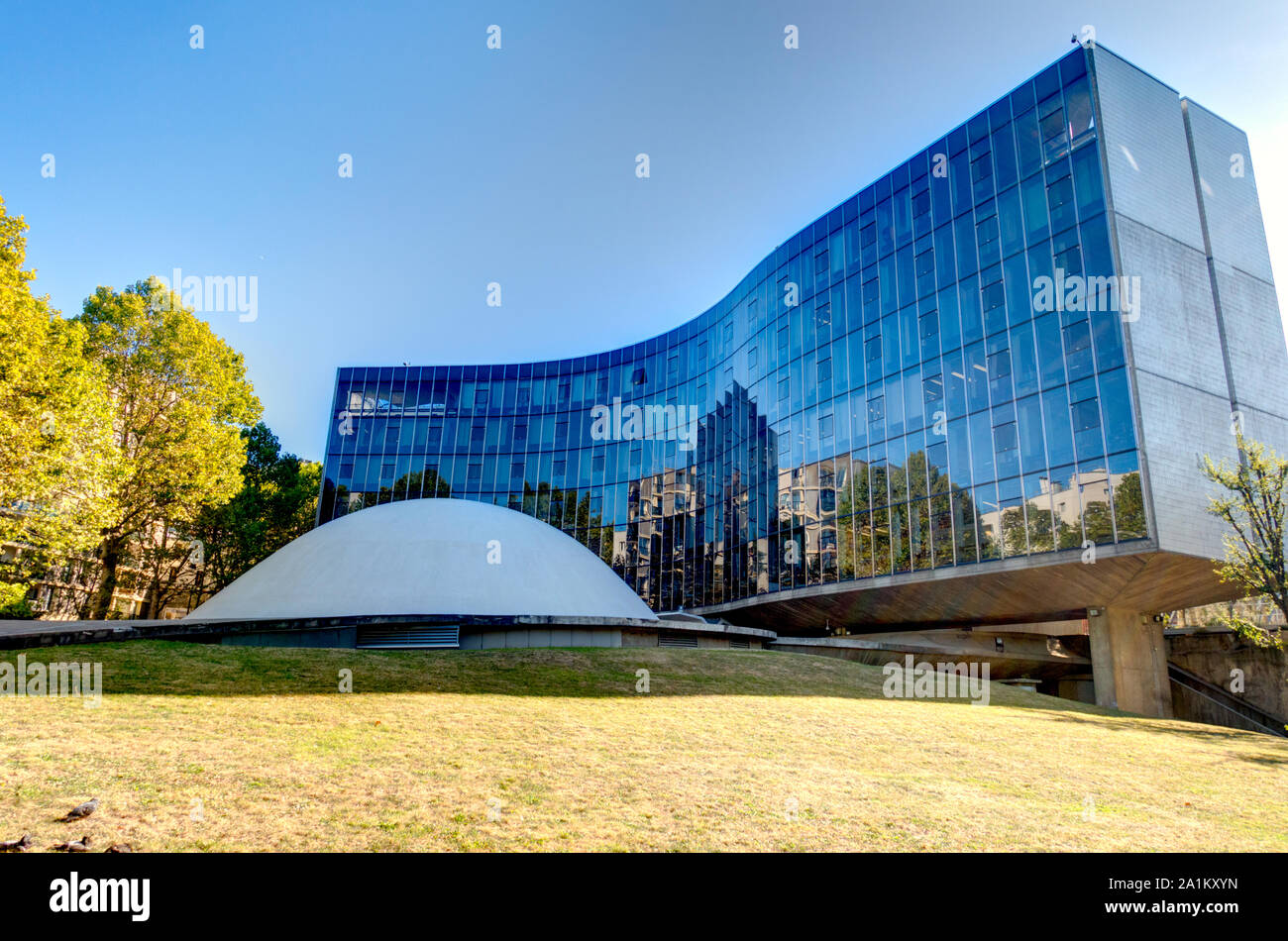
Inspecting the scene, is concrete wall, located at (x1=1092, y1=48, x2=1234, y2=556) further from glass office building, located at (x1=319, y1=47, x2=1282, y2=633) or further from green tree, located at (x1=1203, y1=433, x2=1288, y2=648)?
green tree, located at (x1=1203, y1=433, x2=1288, y2=648)

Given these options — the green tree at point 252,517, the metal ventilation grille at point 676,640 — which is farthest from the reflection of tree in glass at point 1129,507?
the green tree at point 252,517

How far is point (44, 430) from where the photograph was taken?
22.0 metres

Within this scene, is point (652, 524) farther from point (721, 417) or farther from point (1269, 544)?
point (1269, 544)

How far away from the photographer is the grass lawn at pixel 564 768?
729cm

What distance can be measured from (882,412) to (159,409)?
107 feet

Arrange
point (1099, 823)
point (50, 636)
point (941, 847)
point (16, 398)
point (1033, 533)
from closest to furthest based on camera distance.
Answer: point (941, 847), point (1099, 823), point (50, 636), point (16, 398), point (1033, 533)

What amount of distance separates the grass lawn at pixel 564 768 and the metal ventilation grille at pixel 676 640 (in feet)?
29.9

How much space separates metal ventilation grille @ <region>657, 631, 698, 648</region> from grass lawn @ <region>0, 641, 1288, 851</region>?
9.10 m

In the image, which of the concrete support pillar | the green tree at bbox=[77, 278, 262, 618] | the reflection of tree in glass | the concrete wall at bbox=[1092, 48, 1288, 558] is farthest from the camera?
the concrete support pillar

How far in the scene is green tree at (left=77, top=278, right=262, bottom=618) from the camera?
98.8ft

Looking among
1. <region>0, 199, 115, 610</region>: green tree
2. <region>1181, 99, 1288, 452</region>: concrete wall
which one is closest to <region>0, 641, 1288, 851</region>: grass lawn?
<region>0, 199, 115, 610</region>: green tree

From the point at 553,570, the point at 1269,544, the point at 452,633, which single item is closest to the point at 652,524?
the point at 553,570

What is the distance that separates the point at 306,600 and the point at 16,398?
9.76m

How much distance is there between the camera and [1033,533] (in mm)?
29984
